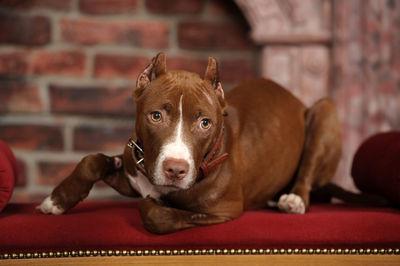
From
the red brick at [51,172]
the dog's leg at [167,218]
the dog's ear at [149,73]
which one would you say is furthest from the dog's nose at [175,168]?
the red brick at [51,172]

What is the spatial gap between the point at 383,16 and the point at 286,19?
0.47 meters

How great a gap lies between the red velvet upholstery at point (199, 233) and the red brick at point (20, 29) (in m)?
1.04

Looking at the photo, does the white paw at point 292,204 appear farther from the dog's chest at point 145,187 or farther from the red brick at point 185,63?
the red brick at point 185,63

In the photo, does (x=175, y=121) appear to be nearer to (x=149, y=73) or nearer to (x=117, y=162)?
(x=149, y=73)

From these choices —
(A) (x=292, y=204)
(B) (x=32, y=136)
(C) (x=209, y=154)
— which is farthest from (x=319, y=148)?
(B) (x=32, y=136)

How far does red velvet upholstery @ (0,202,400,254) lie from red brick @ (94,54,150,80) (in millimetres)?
943

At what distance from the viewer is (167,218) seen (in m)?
1.41

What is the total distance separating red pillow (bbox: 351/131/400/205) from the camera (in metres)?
1.72

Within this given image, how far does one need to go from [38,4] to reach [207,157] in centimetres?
134

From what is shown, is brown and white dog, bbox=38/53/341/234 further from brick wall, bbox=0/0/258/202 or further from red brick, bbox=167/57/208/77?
brick wall, bbox=0/0/258/202

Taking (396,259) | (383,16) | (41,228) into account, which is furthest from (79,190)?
(383,16)

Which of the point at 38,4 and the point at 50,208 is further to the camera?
the point at 38,4

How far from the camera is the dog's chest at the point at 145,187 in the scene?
1524 mm

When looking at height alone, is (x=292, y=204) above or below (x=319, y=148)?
below
